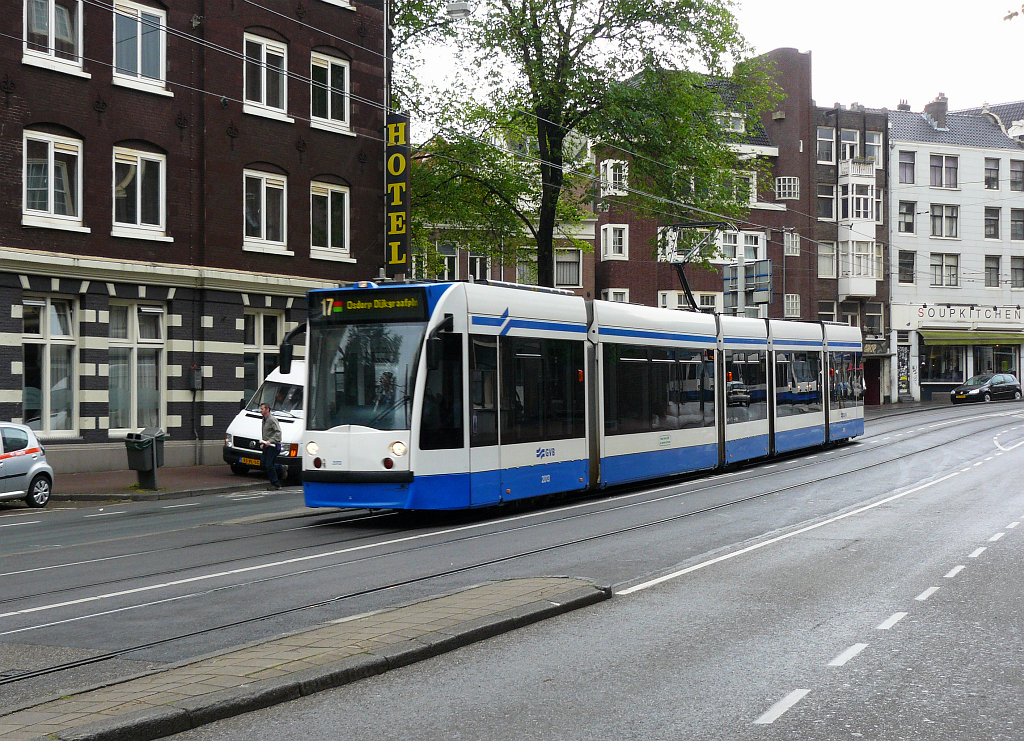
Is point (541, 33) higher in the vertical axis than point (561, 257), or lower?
higher

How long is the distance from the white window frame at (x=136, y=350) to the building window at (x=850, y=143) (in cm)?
4644

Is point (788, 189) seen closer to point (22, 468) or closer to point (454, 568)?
point (22, 468)

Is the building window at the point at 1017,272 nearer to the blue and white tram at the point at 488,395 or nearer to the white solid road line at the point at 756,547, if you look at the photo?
the blue and white tram at the point at 488,395

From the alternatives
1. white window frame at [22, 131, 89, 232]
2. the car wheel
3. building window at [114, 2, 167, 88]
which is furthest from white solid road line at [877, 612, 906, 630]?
building window at [114, 2, 167, 88]

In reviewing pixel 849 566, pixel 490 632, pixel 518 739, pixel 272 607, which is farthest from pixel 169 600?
pixel 849 566

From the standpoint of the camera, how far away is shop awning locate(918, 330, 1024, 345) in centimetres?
6656

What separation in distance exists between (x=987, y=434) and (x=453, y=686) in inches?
1291

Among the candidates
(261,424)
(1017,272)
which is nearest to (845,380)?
(261,424)

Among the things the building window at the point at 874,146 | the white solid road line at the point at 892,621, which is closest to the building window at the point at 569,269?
the building window at the point at 874,146

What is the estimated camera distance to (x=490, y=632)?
8.07 m

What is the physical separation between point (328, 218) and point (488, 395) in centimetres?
1814

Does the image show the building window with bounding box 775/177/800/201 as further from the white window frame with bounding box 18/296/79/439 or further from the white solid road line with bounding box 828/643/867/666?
the white solid road line with bounding box 828/643/867/666

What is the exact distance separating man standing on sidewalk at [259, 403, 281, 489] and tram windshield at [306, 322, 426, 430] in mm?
8843

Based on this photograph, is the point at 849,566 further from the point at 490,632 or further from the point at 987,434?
the point at 987,434
